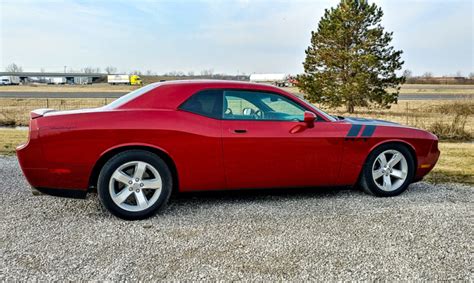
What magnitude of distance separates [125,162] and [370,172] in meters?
2.90

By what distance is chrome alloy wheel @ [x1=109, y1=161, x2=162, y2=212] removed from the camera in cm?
372

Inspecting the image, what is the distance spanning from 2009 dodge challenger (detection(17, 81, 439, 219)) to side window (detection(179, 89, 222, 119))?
0.01 meters

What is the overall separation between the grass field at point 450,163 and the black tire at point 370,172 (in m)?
1.23

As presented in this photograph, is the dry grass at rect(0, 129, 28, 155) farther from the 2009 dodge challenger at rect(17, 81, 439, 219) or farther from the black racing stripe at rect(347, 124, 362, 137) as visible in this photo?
the black racing stripe at rect(347, 124, 362, 137)

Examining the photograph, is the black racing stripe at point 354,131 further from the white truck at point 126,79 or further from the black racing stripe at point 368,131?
the white truck at point 126,79

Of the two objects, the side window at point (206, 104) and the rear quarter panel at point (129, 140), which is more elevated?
the side window at point (206, 104)

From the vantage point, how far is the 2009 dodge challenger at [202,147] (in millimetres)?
3654

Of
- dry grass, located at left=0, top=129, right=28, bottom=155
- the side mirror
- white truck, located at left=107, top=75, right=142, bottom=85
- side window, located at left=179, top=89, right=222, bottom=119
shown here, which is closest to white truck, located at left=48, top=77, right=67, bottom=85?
white truck, located at left=107, top=75, right=142, bottom=85

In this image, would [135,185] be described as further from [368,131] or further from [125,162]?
[368,131]

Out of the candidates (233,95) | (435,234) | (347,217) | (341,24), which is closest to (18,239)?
(233,95)

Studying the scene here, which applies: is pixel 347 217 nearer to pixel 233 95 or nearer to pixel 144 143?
pixel 233 95

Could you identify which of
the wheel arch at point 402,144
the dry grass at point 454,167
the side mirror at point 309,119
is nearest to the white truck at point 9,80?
the dry grass at point 454,167

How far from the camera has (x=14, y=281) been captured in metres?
2.56

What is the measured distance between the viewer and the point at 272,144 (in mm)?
4062
